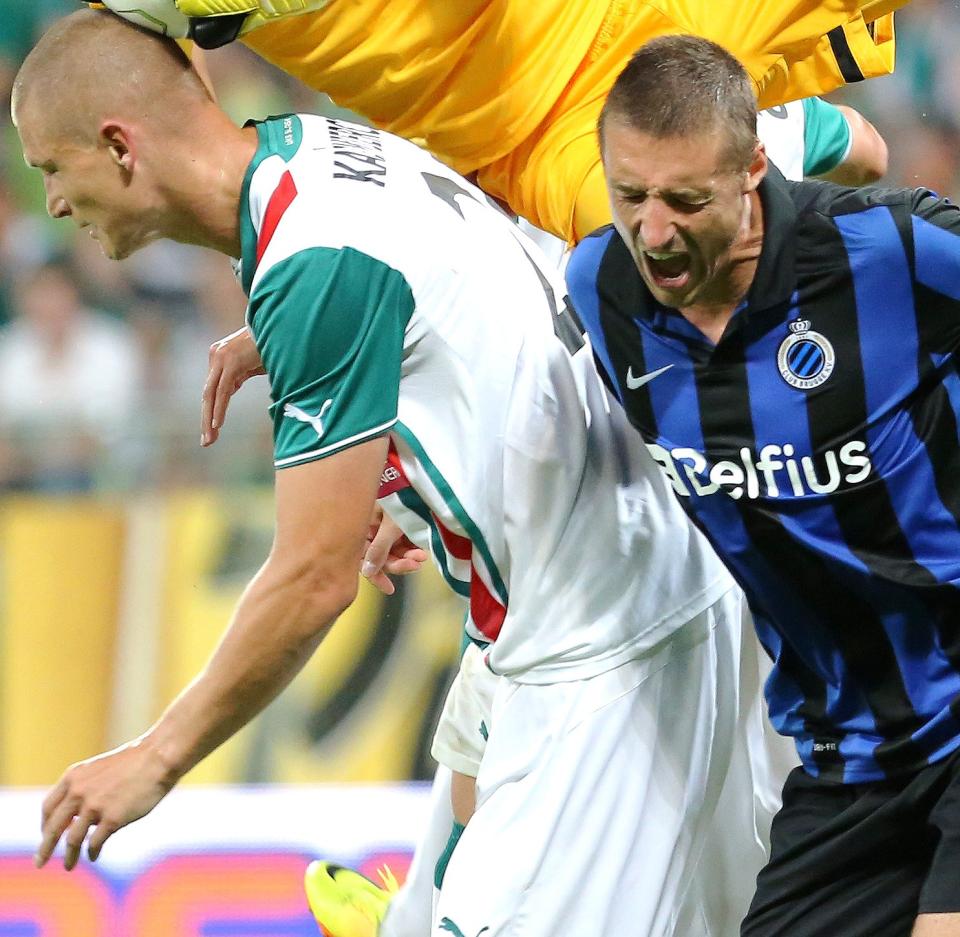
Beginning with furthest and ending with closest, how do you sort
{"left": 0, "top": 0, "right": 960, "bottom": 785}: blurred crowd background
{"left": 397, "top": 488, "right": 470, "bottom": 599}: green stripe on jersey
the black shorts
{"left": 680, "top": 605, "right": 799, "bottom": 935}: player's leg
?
1. {"left": 0, "top": 0, "right": 960, "bottom": 785}: blurred crowd background
2. {"left": 680, "top": 605, "right": 799, "bottom": 935}: player's leg
3. {"left": 397, "top": 488, "right": 470, "bottom": 599}: green stripe on jersey
4. the black shorts

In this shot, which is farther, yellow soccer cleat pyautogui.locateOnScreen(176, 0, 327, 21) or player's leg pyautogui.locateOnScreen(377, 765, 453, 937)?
player's leg pyautogui.locateOnScreen(377, 765, 453, 937)

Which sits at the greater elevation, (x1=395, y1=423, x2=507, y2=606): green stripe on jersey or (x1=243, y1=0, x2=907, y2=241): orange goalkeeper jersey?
(x1=243, y1=0, x2=907, y2=241): orange goalkeeper jersey

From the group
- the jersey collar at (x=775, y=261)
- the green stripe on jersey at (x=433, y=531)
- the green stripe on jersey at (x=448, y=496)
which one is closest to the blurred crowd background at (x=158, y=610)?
the green stripe on jersey at (x=433, y=531)

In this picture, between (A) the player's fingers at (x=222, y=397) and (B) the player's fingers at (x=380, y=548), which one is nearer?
(A) the player's fingers at (x=222, y=397)

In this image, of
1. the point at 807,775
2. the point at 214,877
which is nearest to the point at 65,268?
the point at 214,877

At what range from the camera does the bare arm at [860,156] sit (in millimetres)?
3207

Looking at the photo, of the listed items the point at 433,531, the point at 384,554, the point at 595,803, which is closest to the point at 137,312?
the point at 384,554

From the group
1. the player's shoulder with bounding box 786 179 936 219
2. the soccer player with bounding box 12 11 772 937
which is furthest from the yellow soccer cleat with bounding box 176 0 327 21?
the player's shoulder with bounding box 786 179 936 219

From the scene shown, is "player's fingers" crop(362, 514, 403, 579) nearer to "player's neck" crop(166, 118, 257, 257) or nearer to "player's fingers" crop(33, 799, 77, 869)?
"player's neck" crop(166, 118, 257, 257)

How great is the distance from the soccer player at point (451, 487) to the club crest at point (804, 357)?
402 mm

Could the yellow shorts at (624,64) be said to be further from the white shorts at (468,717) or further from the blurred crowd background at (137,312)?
the blurred crowd background at (137,312)

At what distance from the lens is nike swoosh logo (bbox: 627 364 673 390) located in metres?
2.06

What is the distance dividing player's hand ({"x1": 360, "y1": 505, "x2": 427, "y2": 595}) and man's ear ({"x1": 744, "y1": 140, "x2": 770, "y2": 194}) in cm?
108

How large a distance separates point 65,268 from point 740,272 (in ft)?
12.5
